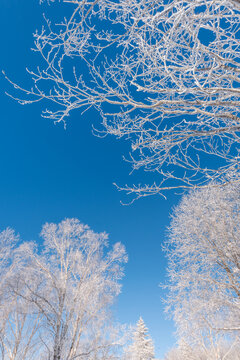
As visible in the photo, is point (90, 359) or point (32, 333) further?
point (32, 333)

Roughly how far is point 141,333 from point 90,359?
26.7 metres

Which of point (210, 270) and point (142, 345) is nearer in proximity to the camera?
point (210, 270)

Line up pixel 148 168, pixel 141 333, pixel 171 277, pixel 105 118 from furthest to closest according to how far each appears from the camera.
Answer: pixel 141 333 → pixel 171 277 → pixel 148 168 → pixel 105 118

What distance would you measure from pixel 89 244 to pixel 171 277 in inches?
198

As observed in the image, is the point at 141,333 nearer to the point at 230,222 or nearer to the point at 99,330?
the point at 99,330

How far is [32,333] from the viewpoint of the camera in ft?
36.3

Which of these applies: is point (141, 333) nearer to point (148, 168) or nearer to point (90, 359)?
point (90, 359)

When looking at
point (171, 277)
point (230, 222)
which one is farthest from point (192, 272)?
point (230, 222)

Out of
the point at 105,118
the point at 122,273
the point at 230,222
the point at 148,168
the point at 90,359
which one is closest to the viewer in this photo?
the point at 105,118

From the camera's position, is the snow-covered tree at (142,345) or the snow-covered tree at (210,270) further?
the snow-covered tree at (142,345)

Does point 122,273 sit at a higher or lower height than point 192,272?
higher

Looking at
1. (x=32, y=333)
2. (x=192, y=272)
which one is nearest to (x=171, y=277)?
(x=192, y=272)

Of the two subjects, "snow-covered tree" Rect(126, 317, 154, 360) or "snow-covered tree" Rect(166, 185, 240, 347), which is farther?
"snow-covered tree" Rect(126, 317, 154, 360)

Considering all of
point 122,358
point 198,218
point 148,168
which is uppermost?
point 198,218
